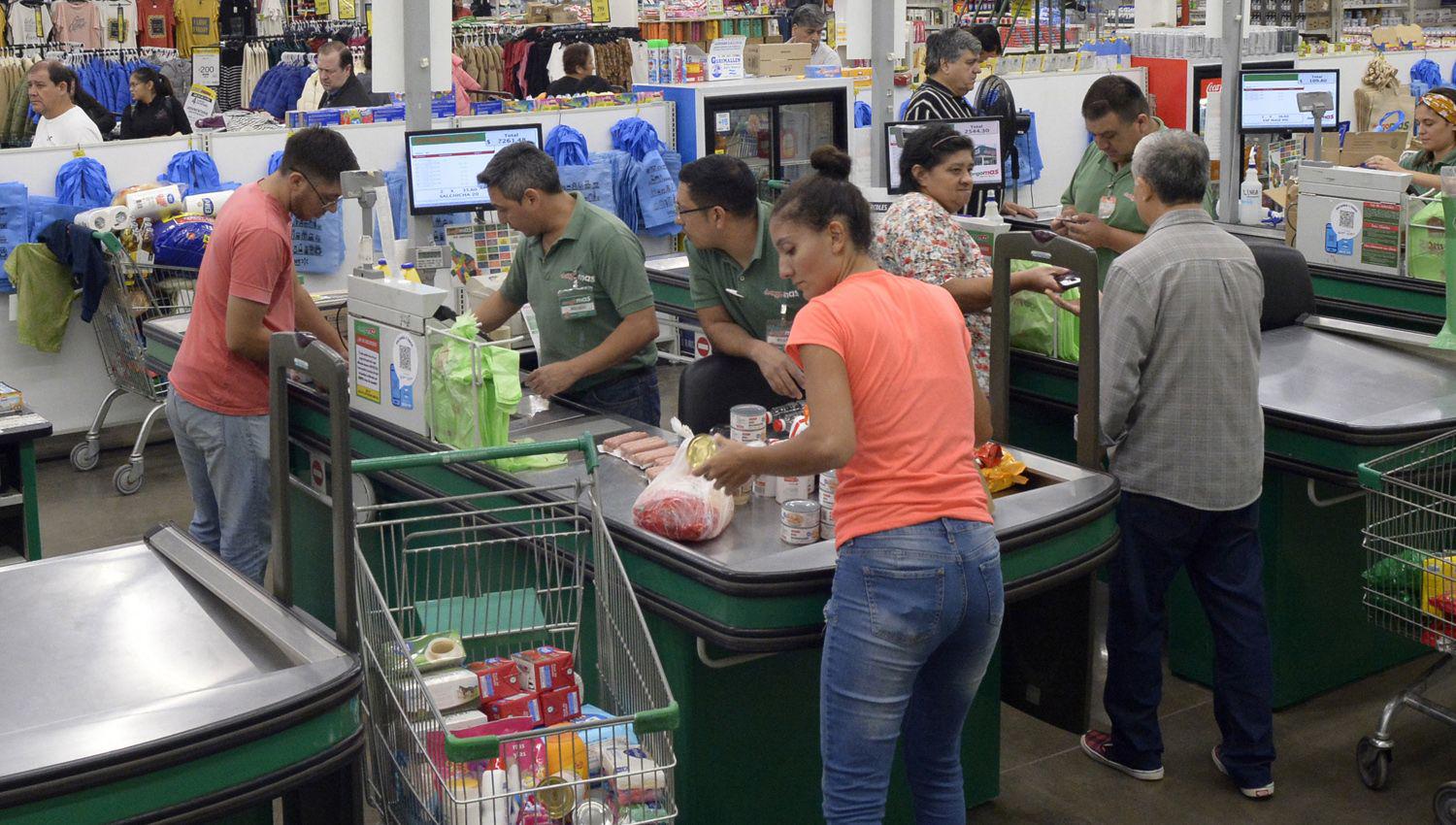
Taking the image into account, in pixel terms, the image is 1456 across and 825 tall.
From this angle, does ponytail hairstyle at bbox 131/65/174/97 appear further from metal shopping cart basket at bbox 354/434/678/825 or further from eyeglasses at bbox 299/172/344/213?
metal shopping cart basket at bbox 354/434/678/825

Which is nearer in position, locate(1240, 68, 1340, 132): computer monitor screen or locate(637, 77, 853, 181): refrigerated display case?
locate(1240, 68, 1340, 132): computer monitor screen

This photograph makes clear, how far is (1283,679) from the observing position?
168 inches

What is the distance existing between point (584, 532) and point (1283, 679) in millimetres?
2334

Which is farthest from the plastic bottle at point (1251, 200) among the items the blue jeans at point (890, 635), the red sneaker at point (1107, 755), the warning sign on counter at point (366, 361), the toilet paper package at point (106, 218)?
the blue jeans at point (890, 635)

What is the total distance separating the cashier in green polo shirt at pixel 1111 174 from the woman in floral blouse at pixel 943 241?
2.49ft

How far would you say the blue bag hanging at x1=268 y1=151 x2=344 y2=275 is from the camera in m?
7.17

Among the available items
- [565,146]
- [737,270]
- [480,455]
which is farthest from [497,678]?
[565,146]

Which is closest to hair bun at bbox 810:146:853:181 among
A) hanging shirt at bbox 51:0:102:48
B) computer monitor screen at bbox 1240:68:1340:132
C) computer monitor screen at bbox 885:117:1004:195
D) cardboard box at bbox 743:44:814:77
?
computer monitor screen at bbox 885:117:1004:195

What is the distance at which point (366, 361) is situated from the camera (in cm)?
398

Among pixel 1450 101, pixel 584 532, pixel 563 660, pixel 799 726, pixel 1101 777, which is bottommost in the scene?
pixel 1101 777

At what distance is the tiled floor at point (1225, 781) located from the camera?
3.71 meters

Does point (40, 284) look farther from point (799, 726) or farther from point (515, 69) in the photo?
point (515, 69)

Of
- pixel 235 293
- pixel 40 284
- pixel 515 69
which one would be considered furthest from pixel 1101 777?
pixel 515 69

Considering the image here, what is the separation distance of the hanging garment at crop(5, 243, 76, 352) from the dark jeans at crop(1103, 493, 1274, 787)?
4.96 meters
